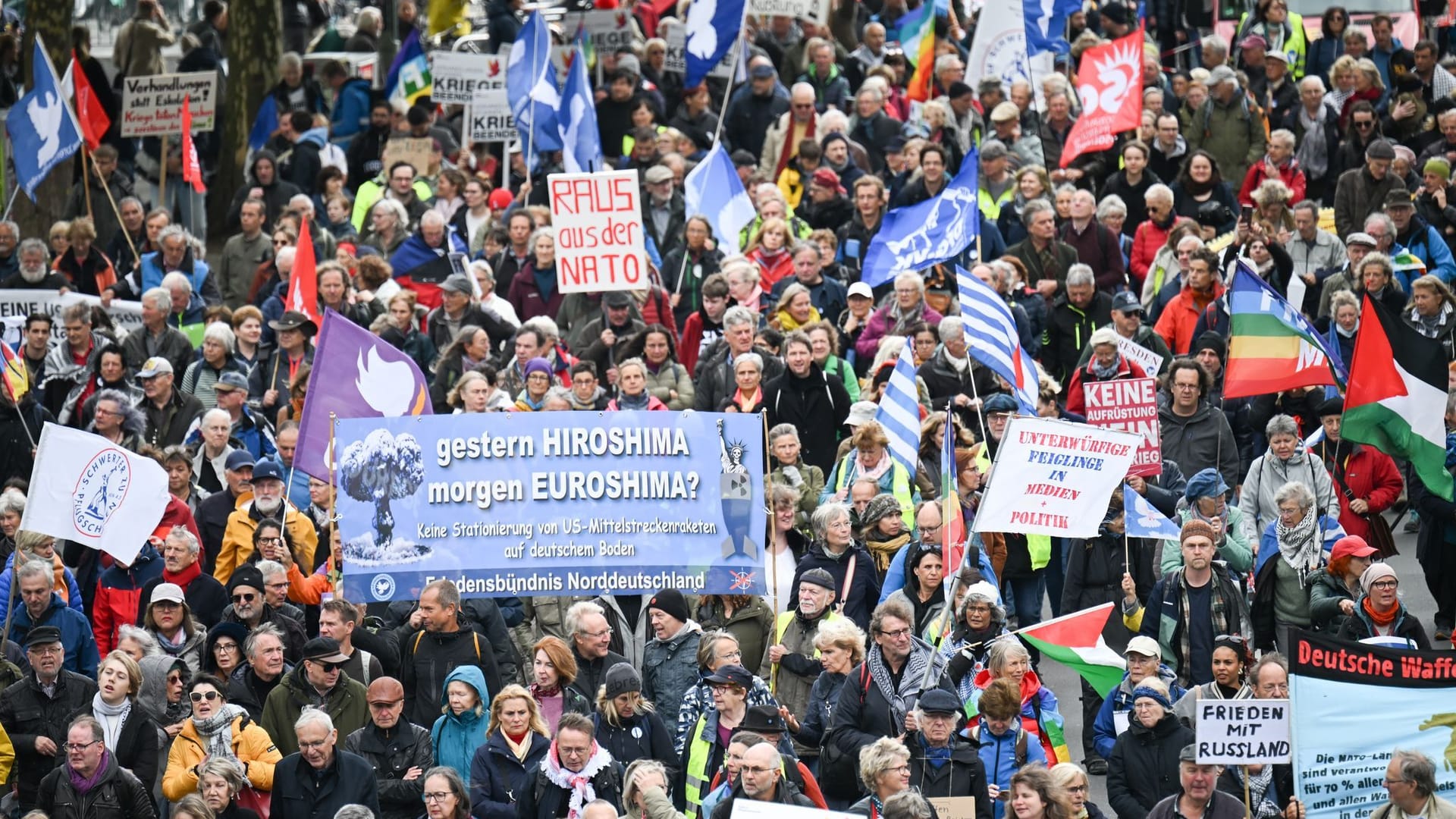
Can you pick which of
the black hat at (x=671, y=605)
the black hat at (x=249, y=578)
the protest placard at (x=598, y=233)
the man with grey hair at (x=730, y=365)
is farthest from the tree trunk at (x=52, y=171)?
the black hat at (x=671, y=605)

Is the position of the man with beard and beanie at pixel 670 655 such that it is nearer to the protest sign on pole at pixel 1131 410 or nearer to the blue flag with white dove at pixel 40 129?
the protest sign on pole at pixel 1131 410

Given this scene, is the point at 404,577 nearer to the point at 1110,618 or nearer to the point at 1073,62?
the point at 1110,618

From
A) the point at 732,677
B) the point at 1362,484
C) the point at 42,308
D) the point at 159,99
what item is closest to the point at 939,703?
the point at 732,677

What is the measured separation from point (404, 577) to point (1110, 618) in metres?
4.10

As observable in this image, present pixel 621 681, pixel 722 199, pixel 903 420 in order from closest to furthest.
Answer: pixel 621 681 < pixel 903 420 < pixel 722 199

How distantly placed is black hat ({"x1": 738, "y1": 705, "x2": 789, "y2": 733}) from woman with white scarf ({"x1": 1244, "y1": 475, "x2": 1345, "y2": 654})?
4.00 metres

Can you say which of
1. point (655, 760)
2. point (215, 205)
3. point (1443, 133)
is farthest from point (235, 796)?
point (215, 205)

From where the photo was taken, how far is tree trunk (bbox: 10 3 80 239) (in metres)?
24.2

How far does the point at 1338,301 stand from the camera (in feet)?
57.6

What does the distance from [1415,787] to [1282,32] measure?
16444 millimetres

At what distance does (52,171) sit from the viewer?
78.5ft

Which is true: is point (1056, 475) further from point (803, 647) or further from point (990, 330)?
point (990, 330)

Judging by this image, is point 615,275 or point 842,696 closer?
point 842,696

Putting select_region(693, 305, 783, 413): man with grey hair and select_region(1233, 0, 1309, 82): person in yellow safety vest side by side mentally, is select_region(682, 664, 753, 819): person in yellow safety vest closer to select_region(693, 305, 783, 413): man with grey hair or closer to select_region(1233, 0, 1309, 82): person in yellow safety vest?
select_region(693, 305, 783, 413): man with grey hair
